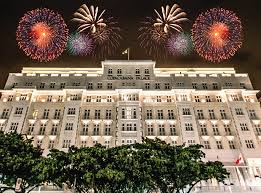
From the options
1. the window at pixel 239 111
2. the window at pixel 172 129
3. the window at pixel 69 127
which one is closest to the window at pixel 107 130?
the window at pixel 69 127

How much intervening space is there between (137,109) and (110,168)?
34.6 m

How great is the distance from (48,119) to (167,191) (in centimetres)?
4041

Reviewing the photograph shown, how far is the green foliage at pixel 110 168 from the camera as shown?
3034 cm

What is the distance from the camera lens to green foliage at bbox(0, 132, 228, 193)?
30344mm

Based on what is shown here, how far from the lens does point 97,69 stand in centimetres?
7850

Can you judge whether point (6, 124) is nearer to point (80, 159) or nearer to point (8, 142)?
point (8, 142)

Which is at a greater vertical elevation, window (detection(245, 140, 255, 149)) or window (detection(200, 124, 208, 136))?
window (detection(200, 124, 208, 136))

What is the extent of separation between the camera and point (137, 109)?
6400 centimetres

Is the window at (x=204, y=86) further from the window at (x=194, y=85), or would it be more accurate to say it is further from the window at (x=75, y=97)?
the window at (x=75, y=97)

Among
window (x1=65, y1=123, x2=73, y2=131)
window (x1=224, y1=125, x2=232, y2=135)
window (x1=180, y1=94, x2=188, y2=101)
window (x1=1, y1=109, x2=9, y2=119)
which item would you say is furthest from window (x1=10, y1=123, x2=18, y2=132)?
window (x1=224, y1=125, x2=232, y2=135)

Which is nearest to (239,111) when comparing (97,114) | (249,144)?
(249,144)

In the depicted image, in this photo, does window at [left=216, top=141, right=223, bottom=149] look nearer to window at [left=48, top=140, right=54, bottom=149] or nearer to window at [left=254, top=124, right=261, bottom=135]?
window at [left=254, top=124, right=261, bottom=135]

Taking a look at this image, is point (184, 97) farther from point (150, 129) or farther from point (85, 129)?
point (85, 129)

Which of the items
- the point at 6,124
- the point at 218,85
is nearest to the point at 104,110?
the point at 6,124
